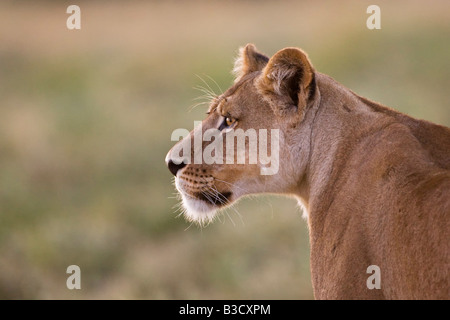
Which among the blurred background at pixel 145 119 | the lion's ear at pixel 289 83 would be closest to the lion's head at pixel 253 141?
the lion's ear at pixel 289 83

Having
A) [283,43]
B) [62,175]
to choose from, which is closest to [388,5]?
[283,43]

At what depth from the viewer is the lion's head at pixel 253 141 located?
439cm

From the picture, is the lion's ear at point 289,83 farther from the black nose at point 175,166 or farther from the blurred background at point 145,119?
the blurred background at point 145,119

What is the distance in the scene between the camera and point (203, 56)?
16.0m

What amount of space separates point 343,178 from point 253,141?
0.53 meters

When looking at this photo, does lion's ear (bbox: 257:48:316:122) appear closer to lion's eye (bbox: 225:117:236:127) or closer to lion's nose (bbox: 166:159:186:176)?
lion's eye (bbox: 225:117:236:127)

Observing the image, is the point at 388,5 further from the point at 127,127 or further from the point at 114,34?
the point at 127,127

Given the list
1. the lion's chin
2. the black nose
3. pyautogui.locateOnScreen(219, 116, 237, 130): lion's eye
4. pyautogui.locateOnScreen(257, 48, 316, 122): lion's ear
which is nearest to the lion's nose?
the black nose

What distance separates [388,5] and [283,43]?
9.99ft

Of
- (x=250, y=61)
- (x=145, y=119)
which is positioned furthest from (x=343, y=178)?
(x=145, y=119)

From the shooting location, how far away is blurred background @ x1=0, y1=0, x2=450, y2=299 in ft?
29.0

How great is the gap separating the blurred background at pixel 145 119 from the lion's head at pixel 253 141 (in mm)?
3046

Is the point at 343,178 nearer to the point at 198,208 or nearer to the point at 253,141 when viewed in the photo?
the point at 253,141

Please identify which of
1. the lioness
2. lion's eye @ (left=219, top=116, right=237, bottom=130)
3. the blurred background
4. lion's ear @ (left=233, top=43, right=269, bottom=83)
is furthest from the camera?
the blurred background
